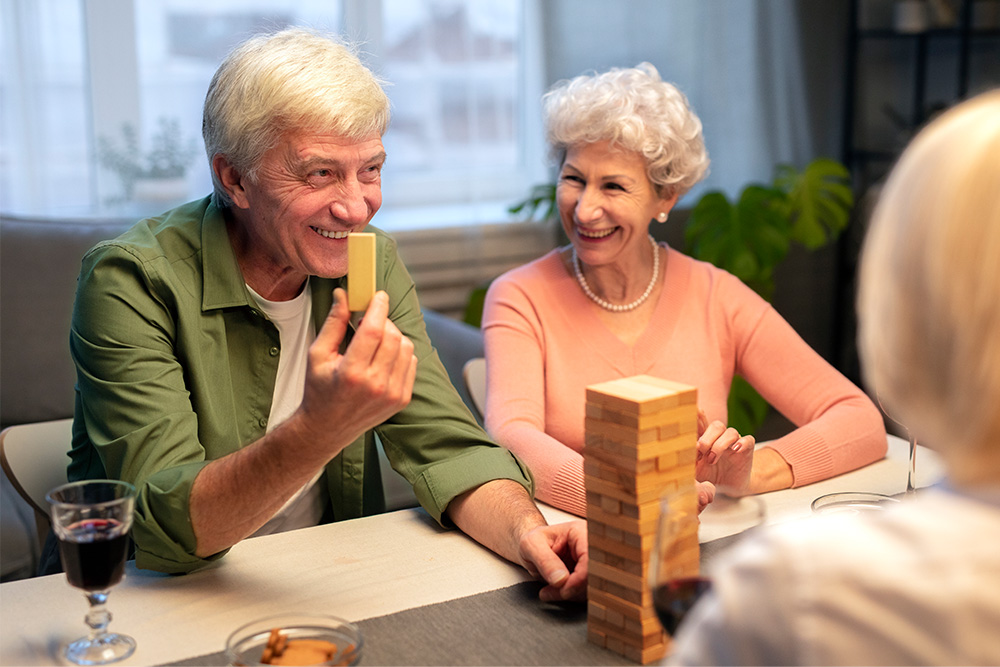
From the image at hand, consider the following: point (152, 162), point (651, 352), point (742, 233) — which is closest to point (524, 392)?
point (651, 352)

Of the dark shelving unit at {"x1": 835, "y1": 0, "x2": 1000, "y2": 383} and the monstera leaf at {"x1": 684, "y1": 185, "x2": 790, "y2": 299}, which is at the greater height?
the dark shelving unit at {"x1": 835, "y1": 0, "x2": 1000, "y2": 383}

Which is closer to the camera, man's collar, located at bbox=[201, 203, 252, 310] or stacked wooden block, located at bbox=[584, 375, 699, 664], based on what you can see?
stacked wooden block, located at bbox=[584, 375, 699, 664]

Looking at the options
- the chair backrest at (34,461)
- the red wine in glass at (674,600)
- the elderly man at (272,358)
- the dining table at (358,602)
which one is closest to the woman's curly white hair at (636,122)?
the elderly man at (272,358)

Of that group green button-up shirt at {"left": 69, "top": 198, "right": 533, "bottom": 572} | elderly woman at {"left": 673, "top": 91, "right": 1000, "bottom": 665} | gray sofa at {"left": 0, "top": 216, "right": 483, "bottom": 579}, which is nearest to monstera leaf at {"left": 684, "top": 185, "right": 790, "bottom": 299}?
gray sofa at {"left": 0, "top": 216, "right": 483, "bottom": 579}

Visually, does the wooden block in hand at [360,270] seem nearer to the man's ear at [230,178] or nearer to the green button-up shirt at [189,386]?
the green button-up shirt at [189,386]

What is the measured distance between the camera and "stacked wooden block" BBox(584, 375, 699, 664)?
0.94 m

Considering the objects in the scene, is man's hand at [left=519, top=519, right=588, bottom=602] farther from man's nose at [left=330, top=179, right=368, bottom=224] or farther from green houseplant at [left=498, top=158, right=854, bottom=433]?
green houseplant at [left=498, top=158, right=854, bottom=433]

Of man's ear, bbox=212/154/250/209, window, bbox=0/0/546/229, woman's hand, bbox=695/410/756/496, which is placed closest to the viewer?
woman's hand, bbox=695/410/756/496

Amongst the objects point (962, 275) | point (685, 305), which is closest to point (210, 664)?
point (962, 275)

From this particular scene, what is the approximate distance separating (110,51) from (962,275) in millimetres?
3001

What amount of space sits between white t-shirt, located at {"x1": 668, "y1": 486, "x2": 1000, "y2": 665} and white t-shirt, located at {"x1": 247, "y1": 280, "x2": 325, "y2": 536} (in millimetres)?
1055

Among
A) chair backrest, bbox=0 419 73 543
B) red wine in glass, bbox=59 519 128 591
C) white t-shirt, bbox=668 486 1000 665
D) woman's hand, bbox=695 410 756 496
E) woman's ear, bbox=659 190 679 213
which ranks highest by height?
woman's ear, bbox=659 190 679 213

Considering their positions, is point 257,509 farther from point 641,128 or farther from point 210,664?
point 641,128

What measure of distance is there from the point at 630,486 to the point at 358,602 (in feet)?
1.19
